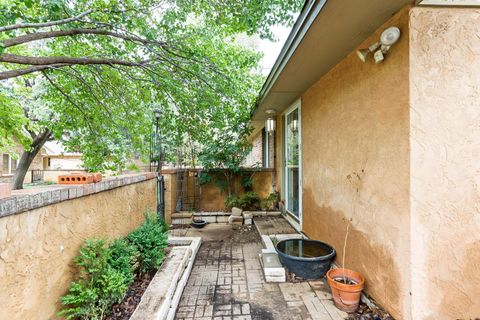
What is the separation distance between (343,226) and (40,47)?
7.70m

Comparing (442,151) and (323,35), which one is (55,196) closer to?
(323,35)

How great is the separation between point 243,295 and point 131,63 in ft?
12.9

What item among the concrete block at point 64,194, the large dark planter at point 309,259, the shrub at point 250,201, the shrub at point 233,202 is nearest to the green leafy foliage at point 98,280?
the concrete block at point 64,194

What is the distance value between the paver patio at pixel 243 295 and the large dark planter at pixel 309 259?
132 millimetres

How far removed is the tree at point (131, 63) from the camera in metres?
3.56

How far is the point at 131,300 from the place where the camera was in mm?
2340

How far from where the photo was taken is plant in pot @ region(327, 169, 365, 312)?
234 cm

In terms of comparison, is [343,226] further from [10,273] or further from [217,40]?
[217,40]

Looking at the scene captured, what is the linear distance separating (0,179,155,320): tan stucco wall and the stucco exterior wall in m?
2.80

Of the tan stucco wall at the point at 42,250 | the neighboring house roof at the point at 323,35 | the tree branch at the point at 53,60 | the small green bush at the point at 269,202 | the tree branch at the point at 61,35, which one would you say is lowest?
the small green bush at the point at 269,202

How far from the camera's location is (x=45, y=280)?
1660mm

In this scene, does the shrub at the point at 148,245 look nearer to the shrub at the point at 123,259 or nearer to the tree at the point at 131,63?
the shrub at the point at 123,259

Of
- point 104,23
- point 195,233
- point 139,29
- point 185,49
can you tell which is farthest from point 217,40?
point 195,233

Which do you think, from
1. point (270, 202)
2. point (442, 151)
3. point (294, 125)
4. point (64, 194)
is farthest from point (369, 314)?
point (270, 202)
